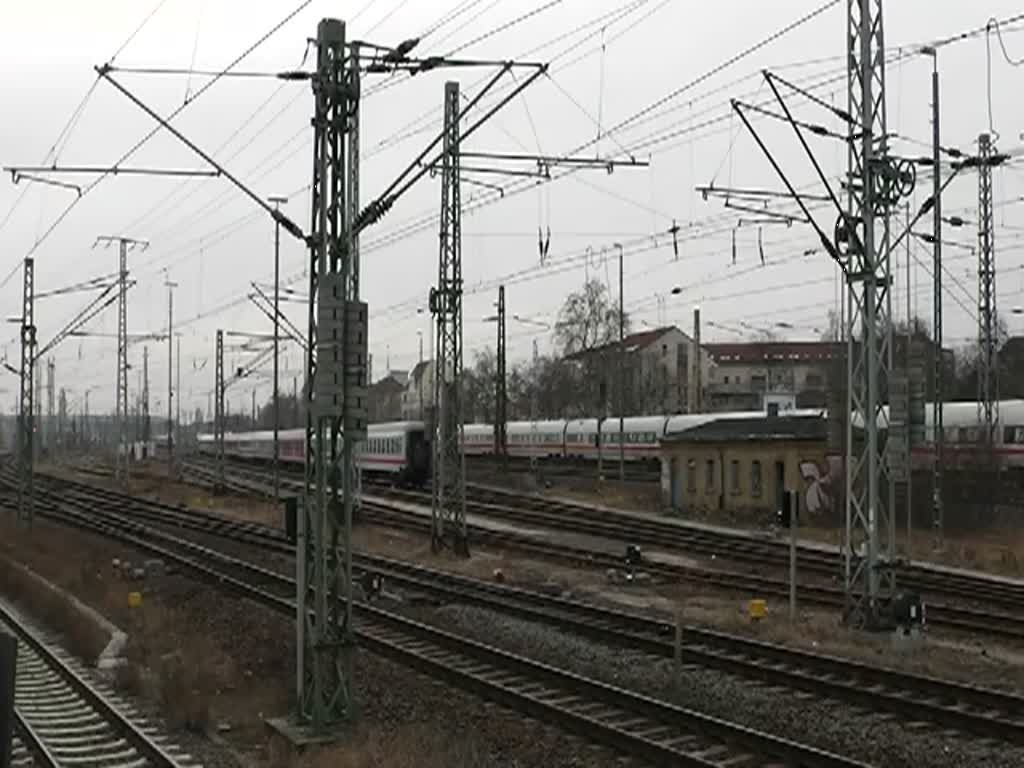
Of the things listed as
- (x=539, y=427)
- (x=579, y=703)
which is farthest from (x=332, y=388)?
(x=539, y=427)

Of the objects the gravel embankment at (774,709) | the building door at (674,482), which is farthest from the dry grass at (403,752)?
the building door at (674,482)

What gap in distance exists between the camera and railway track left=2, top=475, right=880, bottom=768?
11.7 m

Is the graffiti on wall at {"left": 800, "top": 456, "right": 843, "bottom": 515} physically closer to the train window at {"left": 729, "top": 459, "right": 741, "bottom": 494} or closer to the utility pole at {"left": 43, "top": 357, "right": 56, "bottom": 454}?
Answer: the train window at {"left": 729, "top": 459, "right": 741, "bottom": 494}

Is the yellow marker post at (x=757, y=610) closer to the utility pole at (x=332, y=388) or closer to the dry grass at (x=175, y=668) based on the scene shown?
the dry grass at (x=175, y=668)

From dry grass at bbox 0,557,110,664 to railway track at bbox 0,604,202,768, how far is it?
1.28 meters

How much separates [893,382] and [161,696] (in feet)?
39.0

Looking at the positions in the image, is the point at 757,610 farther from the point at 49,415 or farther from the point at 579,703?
the point at 49,415

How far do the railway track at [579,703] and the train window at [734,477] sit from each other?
78.9ft

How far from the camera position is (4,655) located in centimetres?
415

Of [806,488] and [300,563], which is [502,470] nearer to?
[806,488]

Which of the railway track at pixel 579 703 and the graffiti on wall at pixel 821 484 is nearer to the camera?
the railway track at pixel 579 703

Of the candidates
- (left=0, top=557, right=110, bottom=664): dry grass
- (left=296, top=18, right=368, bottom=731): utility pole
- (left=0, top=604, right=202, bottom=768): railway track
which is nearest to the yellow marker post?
(left=296, top=18, right=368, bottom=731): utility pole

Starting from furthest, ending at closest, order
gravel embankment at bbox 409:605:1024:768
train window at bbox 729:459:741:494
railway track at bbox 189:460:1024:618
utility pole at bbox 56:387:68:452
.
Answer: utility pole at bbox 56:387:68:452, train window at bbox 729:459:741:494, railway track at bbox 189:460:1024:618, gravel embankment at bbox 409:605:1024:768

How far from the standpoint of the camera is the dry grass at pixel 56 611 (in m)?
19.2
